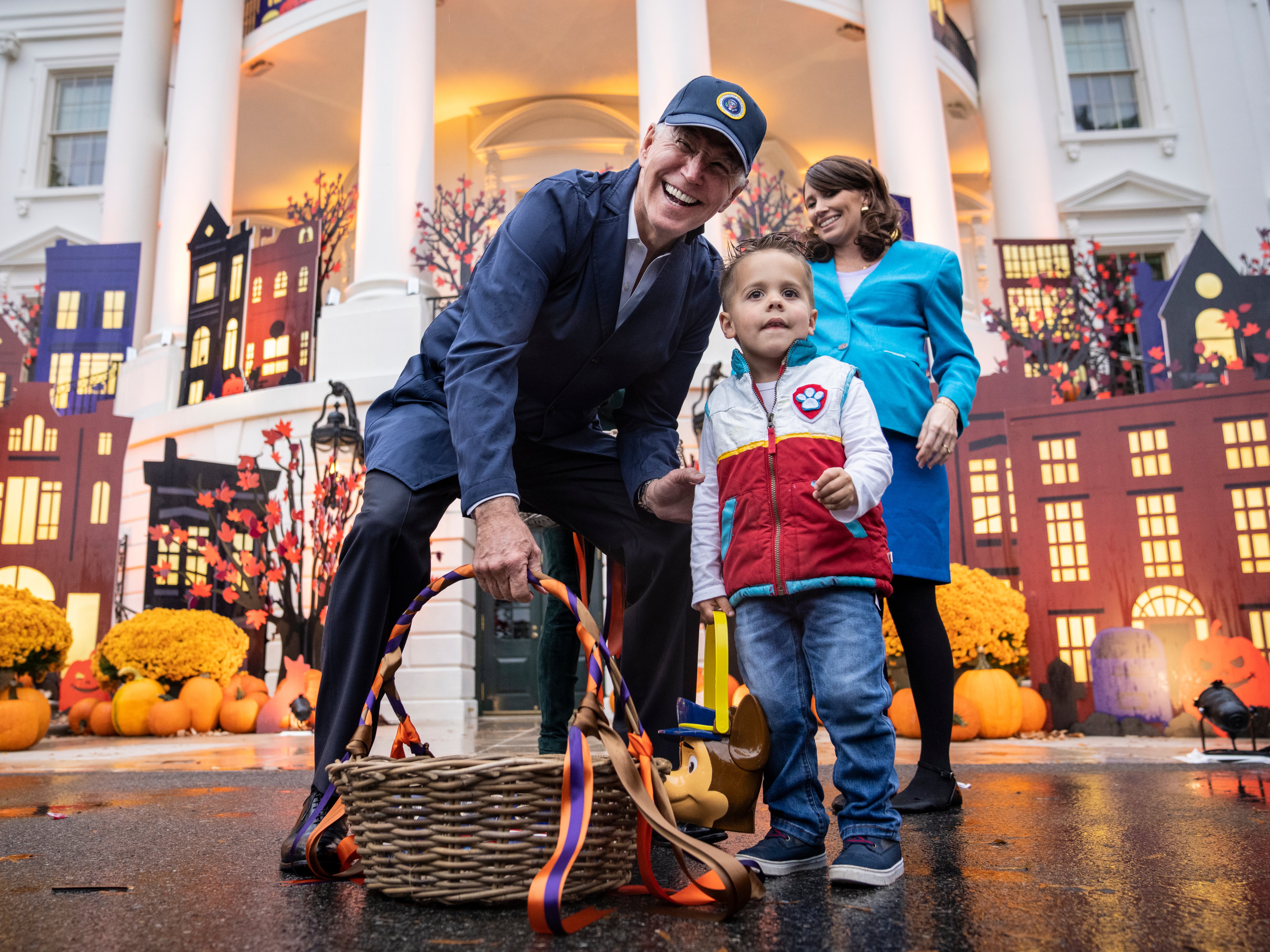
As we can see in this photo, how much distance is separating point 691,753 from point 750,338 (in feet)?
2.49

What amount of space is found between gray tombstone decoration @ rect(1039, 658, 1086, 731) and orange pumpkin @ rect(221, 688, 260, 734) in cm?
511

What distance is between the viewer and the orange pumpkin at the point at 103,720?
6.22 meters

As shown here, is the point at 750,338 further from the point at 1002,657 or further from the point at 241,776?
the point at 1002,657

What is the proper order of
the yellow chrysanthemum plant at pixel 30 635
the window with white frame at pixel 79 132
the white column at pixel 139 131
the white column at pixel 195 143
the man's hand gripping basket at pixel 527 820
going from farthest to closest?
the window with white frame at pixel 79 132 → the white column at pixel 139 131 → the white column at pixel 195 143 → the yellow chrysanthemum plant at pixel 30 635 → the man's hand gripping basket at pixel 527 820

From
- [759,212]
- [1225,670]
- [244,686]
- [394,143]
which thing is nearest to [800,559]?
[1225,670]

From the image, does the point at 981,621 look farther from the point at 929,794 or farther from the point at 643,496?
the point at 643,496

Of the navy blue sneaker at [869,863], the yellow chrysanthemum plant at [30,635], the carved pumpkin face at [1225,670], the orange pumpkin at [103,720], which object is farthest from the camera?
the orange pumpkin at [103,720]

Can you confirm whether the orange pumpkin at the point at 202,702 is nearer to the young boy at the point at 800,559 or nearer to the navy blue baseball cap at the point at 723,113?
the young boy at the point at 800,559

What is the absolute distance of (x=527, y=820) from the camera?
1.16 metres

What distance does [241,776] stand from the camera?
3277 millimetres

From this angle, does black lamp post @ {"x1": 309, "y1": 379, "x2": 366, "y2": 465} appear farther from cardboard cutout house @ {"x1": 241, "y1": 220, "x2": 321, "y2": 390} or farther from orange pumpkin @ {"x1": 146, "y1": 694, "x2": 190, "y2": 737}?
orange pumpkin @ {"x1": 146, "y1": 694, "x2": 190, "y2": 737}

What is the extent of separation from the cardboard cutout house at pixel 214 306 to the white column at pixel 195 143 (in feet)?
1.40

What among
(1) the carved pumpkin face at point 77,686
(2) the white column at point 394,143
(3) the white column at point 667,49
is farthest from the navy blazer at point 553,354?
(3) the white column at point 667,49

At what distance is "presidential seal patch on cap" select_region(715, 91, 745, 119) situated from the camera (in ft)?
5.31
